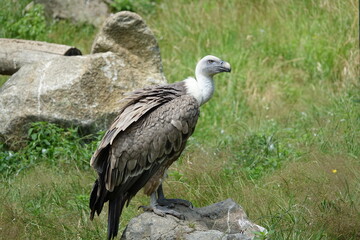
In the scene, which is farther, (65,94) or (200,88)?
(65,94)

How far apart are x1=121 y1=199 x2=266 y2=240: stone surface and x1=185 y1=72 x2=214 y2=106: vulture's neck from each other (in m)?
0.81

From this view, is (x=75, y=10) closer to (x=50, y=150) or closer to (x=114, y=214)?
(x=50, y=150)

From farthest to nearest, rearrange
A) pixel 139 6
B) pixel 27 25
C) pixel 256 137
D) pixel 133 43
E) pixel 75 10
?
pixel 139 6
pixel 75 10
pixel 27 25
pixel 133 43
pixel 256 137

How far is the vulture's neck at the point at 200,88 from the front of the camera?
199 inches

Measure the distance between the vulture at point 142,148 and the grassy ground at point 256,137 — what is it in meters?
0.54

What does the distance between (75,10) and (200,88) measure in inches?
217

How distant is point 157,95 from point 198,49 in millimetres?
4573

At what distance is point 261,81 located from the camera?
29.3 ft

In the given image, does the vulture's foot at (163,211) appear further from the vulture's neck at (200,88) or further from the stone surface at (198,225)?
the vulture's neck at (200,88)

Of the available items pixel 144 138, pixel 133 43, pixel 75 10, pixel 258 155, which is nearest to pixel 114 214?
pixel 144 138

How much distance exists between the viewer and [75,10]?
10.2 m

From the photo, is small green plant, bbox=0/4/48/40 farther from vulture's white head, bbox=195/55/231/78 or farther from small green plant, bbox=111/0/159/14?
vulture's white head, bbox=195/55/231/78

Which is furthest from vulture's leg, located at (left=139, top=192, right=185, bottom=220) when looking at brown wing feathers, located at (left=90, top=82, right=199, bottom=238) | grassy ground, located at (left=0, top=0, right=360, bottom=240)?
grassy ground, located at (left=0, top=0, right=360, bottom=240)

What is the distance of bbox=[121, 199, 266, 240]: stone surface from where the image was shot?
4430mm
